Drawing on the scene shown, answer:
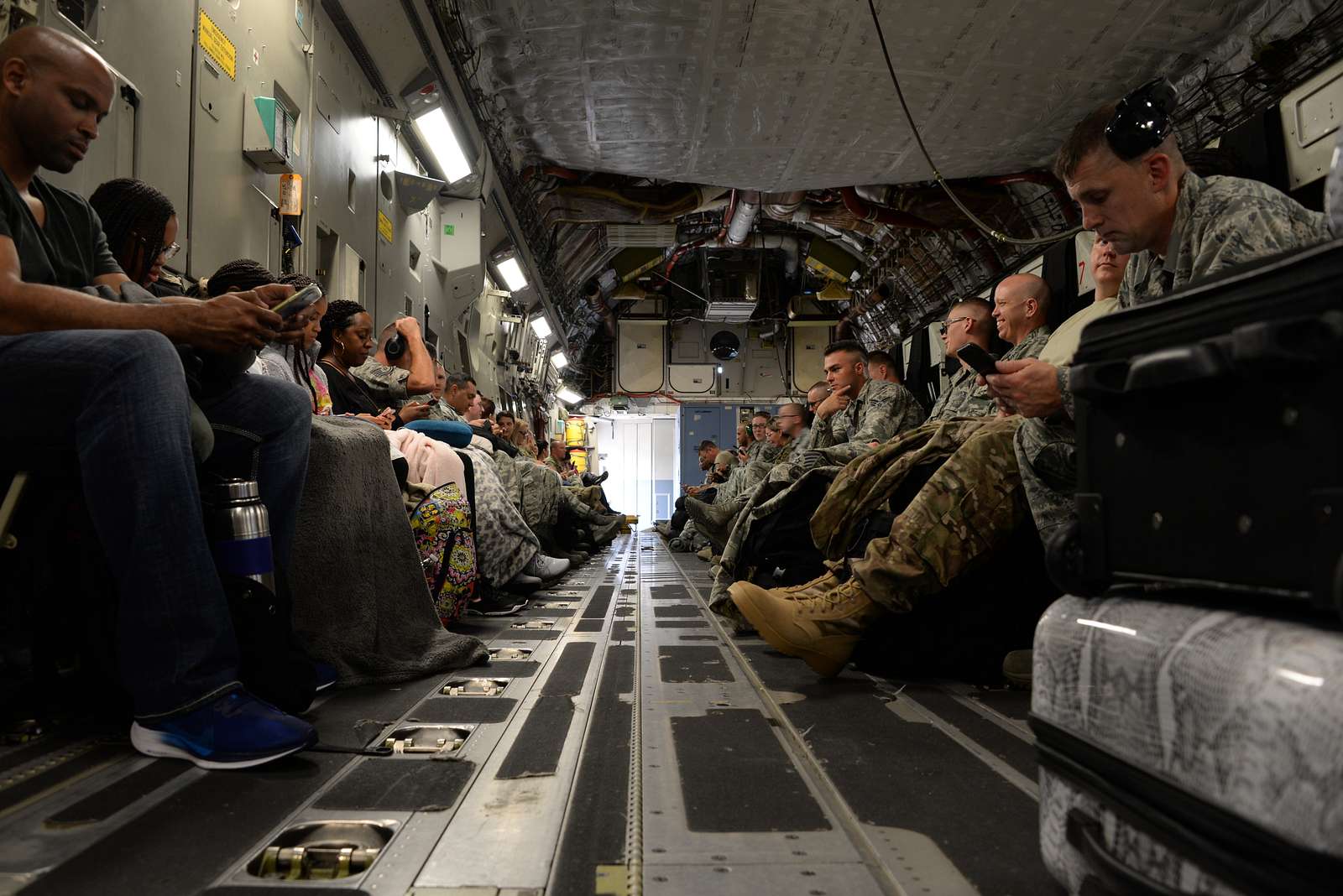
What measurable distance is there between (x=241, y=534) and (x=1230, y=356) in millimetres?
1546

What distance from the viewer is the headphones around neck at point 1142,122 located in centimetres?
157

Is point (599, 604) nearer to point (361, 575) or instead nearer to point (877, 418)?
point (877, 418)

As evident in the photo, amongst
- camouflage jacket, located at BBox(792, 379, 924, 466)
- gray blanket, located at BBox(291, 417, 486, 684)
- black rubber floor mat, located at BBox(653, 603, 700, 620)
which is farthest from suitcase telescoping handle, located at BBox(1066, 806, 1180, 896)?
camouflage jacket, located at BBox(792, 379, 924, 466)

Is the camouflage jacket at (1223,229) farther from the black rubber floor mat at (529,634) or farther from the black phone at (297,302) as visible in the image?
the black rubber floor mat at (529,634)

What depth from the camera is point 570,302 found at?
11930mm

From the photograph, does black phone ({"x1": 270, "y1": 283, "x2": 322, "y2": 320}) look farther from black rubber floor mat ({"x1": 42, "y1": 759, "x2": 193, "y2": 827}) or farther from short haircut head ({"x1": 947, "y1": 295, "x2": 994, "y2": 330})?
short haircut head ({"x1": 947, "y1": 295, "x2": 994, "y2": 330})

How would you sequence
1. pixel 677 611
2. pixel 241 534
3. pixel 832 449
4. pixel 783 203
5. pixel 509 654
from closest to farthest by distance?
pixel 241 534 < pixel 509 654 < pixel 677 611 < pixel 832 449 < pixel 783 203

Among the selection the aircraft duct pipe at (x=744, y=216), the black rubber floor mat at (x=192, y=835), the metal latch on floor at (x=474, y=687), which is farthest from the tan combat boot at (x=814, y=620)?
the aircraft duct pipe at (x=744, y=216)

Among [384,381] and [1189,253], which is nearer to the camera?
[1189,253]

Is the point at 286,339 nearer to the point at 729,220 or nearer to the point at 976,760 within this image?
the point at 976,760

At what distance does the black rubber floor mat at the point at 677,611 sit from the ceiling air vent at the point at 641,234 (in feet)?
21.0

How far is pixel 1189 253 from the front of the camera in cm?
155

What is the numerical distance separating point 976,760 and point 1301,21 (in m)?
4.14

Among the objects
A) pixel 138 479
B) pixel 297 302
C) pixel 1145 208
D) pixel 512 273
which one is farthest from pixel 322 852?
pixel 512 273
